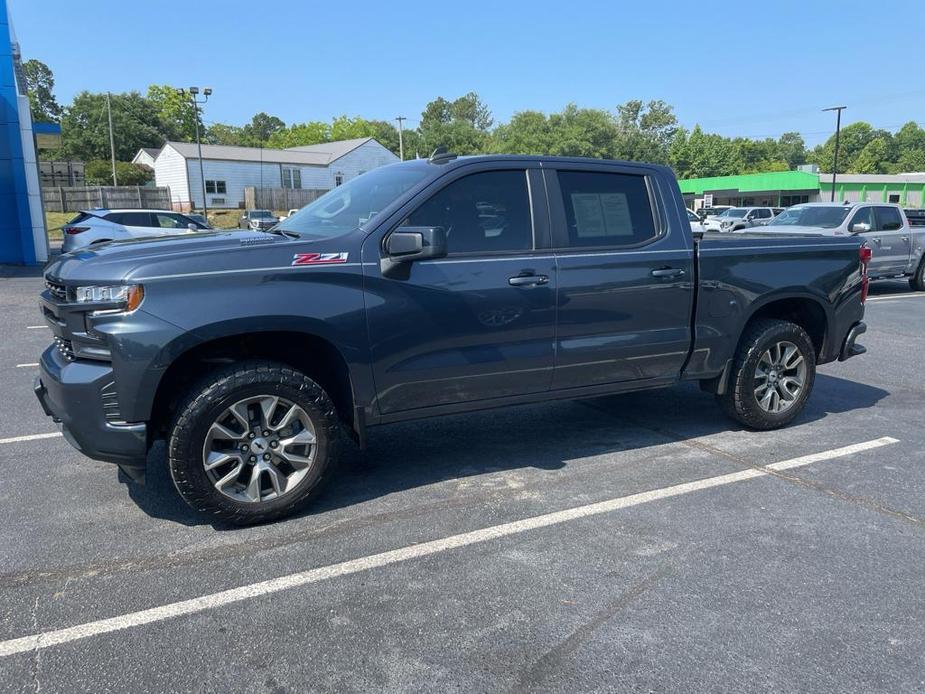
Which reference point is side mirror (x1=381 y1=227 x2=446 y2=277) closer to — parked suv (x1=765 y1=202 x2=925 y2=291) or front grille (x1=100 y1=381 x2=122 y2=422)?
front grille (x1=100 y1=381 x2=122 y2=422)

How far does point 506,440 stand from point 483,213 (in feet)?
6.12

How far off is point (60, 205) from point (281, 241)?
1878 inches

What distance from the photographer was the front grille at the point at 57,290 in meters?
3.65

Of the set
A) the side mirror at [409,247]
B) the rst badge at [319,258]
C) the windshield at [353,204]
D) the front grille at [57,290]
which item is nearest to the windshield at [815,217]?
the windshield at [353,204]

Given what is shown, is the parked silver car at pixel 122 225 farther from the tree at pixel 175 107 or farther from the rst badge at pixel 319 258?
the tree at pixel 175 107

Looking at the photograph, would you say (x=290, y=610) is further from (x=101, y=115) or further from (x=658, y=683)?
(x=101, y=115)

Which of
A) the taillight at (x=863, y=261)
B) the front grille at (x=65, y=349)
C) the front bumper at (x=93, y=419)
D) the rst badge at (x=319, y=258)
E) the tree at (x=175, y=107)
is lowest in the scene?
the front bumper at (x=93, y=419)

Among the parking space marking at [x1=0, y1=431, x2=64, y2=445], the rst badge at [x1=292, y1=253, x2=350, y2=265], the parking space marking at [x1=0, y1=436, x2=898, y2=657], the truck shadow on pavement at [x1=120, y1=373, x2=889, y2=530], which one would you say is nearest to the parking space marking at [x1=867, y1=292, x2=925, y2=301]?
the truck shadow on pavement at [x1=120, y1=373, x2=889, y2=530]

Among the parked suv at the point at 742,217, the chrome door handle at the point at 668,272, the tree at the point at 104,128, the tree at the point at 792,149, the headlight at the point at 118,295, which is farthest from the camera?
the tree at the point at 792,149

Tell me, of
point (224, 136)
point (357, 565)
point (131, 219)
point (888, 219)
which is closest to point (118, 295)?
point (357, 565)

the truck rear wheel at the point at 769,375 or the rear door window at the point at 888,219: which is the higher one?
the rear door window at the point at 888,219

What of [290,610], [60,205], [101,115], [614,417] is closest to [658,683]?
[290,610]

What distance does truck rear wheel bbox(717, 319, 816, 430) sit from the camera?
529 centimetres

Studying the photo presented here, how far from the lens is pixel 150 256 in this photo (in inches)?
142
